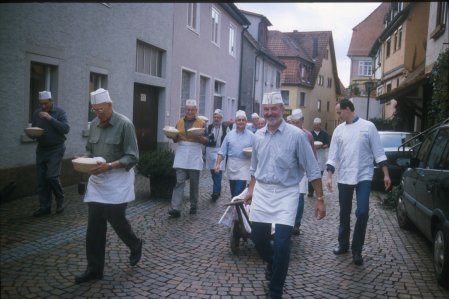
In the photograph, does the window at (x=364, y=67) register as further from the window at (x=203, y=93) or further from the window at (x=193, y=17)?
the window at (x=193, y=17)

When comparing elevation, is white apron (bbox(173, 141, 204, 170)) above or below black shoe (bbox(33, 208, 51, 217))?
above

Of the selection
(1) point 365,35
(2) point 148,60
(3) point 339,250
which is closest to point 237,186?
(3) point 339,250

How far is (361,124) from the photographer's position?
6.18 meters

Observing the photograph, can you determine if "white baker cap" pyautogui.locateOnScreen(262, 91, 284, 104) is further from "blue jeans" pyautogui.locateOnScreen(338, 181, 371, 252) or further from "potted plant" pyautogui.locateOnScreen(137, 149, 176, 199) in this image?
"potted plant" pyautogui.locateOnScreen(137, 149, 176, 199)

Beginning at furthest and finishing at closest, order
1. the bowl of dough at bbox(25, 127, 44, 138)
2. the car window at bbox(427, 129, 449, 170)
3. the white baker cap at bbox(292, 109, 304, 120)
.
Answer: the white baker cap at bbox(292, 109, 304, 120) → the bowl of dough at bbox(25, 127, 44, 138) → the car window at bbox(427, 129, 449, 170)

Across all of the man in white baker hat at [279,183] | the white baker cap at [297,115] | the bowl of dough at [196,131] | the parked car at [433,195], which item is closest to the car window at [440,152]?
the parked car at [433,195]

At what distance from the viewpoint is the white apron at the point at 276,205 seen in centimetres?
453

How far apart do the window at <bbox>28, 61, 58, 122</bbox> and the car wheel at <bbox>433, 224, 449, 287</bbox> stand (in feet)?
24.7

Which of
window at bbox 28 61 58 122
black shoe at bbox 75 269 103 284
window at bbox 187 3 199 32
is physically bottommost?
black shoe at bbox 75 269 103 284

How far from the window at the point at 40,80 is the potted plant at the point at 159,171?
234cm

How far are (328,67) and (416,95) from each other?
1747 inches

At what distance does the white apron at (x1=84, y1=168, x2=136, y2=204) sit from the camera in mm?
4887

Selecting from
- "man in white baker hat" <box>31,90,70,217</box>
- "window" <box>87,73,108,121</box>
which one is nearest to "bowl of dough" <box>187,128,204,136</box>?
"man in white baker hat" <box>31,90,70,217</box>

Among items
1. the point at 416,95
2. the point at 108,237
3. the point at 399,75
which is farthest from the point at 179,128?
the point at 399,75
